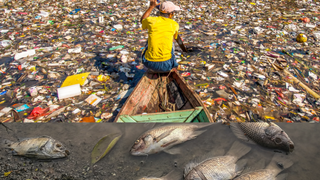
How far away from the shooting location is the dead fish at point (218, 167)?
971mm

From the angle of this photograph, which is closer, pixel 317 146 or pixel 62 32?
pixel 317 146

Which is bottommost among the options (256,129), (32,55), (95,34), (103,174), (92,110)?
(92,110)

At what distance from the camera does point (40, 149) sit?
1061mm

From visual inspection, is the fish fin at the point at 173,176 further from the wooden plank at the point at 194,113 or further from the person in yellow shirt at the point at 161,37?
the person in yellow shirt at the point at 161,37

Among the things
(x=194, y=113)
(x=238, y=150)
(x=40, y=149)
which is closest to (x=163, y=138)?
(x=238, y=150)

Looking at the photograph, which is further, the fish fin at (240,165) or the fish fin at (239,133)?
the fish fin at (239,133)

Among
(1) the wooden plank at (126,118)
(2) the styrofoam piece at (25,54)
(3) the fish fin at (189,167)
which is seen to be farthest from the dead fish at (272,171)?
(2) the styrofoam piece at (25,54)

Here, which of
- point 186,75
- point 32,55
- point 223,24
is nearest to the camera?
point 186,75

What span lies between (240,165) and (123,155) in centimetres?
67

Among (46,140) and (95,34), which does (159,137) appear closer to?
(46,140)

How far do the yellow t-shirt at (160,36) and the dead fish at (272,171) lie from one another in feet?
7.92

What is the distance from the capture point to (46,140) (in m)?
1.11

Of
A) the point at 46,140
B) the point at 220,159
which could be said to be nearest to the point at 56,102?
the point at 46,140

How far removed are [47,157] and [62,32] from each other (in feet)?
19.7
